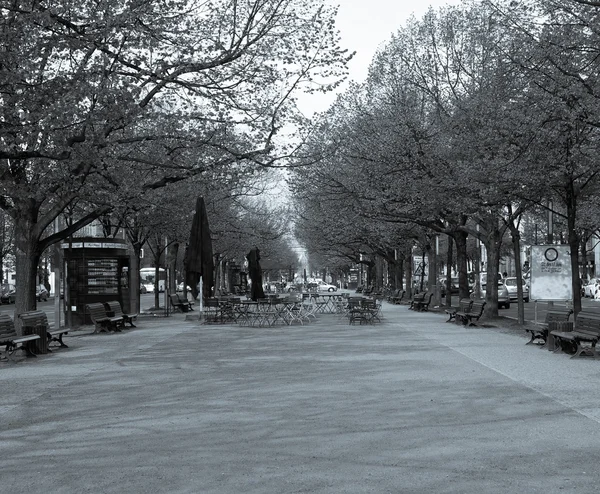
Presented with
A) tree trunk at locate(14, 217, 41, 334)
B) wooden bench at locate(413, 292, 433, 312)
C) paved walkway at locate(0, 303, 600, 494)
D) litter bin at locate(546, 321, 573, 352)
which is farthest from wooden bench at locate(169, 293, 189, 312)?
litter bin at locate(546, 321, 573, 352)

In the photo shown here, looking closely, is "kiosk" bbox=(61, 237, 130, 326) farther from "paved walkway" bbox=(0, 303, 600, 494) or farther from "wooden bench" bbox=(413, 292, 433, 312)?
"wooden bench" bbox=(413, 292, 433, 312)

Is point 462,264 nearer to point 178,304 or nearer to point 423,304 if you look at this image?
point 423,304

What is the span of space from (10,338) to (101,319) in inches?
332

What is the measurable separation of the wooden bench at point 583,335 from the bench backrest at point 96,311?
12753 mm

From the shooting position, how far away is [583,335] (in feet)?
51.7

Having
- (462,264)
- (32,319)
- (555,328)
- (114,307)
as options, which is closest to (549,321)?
(555,328)

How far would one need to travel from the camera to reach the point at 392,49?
32750 millimetres

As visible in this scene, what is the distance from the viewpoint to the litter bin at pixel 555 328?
17.4 m

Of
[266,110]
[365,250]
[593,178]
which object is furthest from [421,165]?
[365,250]

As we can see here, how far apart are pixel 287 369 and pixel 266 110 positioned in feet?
25.9

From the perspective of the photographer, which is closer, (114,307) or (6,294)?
(114,307)

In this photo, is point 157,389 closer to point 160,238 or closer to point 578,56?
point 578,56

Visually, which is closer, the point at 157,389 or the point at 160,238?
the point at 157,389

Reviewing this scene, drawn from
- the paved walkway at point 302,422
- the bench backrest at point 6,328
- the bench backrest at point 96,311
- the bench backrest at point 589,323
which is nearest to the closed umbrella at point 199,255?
the bench backrest at point 96,311
